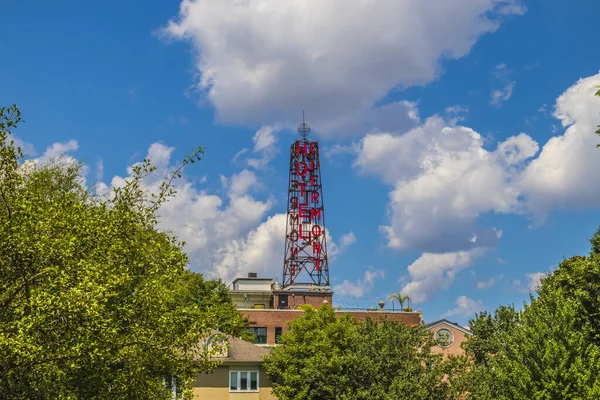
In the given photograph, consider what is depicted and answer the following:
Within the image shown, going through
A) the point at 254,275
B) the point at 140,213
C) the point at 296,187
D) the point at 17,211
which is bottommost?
the point at 17,211

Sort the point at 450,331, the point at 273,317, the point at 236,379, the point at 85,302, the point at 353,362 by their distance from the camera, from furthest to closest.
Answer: the point at 273,317, the point at 450,331, the point at 236,379, the point at 353,362, the point at 85,302

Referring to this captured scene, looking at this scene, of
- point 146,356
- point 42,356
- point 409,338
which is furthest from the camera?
point 409,338

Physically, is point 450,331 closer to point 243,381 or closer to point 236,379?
point 243,381

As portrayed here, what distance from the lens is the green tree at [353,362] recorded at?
38.8 metres

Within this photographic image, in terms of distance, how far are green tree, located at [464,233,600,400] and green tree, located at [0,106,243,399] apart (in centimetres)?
1592

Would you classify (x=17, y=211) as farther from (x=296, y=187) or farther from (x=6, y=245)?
(x=296, y=187)

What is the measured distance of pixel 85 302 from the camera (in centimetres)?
1786

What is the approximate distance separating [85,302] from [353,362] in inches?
1109

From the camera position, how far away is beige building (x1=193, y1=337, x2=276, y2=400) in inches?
2213

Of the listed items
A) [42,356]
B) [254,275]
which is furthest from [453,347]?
[42,356]

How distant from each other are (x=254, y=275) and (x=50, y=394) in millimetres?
79608

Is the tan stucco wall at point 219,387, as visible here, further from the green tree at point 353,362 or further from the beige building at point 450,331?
the beige building at point 450,331

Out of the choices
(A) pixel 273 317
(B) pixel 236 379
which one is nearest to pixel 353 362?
(B) pixel 236 379

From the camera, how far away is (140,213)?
2398 centimetres
